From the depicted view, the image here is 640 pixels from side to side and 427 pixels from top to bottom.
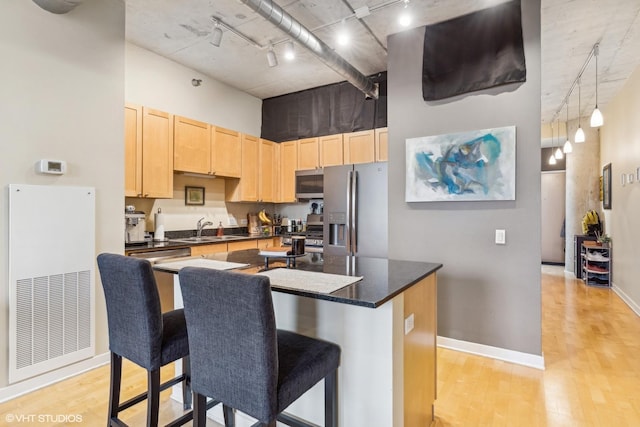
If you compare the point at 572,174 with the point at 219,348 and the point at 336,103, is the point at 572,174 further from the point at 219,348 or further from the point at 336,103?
the point at 219,348

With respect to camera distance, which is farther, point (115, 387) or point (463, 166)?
point (463, 166)

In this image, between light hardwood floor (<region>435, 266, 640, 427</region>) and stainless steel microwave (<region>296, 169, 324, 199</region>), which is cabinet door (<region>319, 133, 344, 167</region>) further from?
light hardwood floor (<region>435, 266, 640, 427</region>)

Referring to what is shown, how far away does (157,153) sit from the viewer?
3.63 metres

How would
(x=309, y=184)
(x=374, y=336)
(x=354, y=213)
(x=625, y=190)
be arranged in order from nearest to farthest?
1. (x=374, y=336)
2. (x=354, y=213)
3. (x=625, y=190)
4. (x=309, y=184)

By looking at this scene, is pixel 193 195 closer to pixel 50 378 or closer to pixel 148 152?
pixel 148 152

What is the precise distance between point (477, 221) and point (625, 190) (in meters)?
3.05

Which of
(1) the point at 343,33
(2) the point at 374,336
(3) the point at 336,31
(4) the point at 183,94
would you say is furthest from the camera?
(4) the point at 183,94

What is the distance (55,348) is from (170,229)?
1903 millimetres

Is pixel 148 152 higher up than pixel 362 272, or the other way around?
pixel 148 152

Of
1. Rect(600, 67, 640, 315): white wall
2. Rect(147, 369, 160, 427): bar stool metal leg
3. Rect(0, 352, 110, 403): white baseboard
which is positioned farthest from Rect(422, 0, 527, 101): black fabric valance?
Rect(0, 352, 110, 403): white baseboard

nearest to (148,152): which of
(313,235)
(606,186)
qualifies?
(313,235)

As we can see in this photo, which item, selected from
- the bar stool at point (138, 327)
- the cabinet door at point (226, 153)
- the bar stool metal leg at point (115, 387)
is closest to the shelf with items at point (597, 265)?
the cabinet door at point (226, 153)

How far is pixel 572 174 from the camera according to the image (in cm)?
618

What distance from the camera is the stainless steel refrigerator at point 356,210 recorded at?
3.70m
